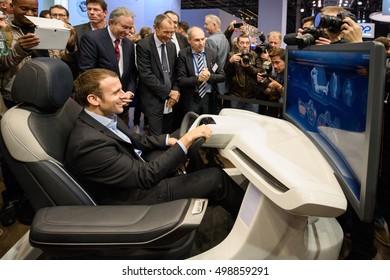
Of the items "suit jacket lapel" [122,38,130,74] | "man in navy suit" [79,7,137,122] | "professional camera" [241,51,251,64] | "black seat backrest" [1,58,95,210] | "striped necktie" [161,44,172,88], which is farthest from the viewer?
"professional camera" [241,51,251,64]

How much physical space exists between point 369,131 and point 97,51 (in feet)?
7.94

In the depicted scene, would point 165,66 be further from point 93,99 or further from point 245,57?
point 93,99

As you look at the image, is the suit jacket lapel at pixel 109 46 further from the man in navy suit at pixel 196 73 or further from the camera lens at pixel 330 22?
the camera lens at pixel 330 22

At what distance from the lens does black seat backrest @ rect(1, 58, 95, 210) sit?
4.40ft

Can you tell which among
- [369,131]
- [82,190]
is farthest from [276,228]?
[82,190]

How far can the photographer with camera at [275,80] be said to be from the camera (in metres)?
3.10

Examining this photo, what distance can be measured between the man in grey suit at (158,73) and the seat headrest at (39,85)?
66.2 inches

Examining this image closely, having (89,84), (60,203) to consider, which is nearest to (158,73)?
(89,84)

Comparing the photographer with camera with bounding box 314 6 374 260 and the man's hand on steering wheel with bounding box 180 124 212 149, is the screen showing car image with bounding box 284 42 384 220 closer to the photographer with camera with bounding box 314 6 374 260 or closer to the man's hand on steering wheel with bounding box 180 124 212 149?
the photographer with camera with bounding box 314 6 374 260

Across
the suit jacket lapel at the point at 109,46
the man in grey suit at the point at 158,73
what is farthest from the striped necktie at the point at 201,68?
the suit jacket lapel at the point at 109,46

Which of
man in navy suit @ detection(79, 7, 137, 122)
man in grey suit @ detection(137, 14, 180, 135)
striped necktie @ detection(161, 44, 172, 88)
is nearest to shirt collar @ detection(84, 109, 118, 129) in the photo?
man in navy suit @ detection(79, 7, 137, 122)

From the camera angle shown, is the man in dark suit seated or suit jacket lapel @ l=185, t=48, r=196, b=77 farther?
suit jacket lapel @ l=185, t=48, r=196, b=77

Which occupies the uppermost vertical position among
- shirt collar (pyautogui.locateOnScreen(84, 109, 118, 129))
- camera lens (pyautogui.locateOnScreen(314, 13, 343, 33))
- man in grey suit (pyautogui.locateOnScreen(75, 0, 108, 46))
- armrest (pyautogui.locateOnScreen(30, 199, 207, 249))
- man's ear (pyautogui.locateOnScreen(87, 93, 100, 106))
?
man in grey suit (pyautogui.locateOnScreen(75, 0, 108, 46))
